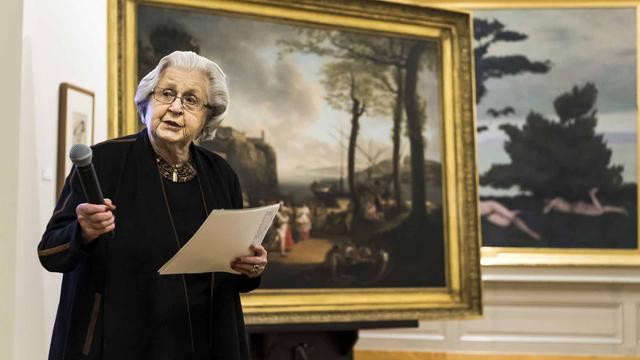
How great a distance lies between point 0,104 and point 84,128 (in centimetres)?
127

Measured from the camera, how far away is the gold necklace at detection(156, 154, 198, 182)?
2.75 meters

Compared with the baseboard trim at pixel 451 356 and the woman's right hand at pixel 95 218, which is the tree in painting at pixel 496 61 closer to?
the baseboard trim at pixel 451 356

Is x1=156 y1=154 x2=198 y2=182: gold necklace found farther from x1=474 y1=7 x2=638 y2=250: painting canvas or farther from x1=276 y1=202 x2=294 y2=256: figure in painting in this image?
x1=474 y1=7 x2=638 y2=250: painting canvas

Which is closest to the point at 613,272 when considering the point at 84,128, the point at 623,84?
the point at 623,84

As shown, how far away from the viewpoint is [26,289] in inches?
177

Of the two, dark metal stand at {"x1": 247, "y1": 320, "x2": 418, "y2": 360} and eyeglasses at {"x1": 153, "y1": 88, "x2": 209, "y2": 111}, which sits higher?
eyeglasses at {"x1": 153, "y1": 88, "x2": 209, "y2": 111}

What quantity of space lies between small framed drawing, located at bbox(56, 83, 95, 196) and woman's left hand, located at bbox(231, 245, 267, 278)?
264cm

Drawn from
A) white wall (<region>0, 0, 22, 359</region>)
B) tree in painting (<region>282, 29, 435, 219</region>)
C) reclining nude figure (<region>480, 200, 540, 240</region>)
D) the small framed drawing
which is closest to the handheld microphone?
white wall (<region>0, 0, 22, 359</region>)

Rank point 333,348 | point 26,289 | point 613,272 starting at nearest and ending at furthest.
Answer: point 26,289 < point 333,348 < point 613,272

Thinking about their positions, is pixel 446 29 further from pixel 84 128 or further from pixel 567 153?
pixel 567 153

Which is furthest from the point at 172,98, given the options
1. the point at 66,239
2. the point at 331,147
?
the point at 331,147

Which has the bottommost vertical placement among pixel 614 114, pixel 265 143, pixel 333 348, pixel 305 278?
pixel 333 348

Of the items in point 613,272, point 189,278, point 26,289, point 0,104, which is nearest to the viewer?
point 189,278

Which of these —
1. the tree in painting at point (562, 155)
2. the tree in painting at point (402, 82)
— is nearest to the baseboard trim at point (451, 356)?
the tree in painting at point (562, 155)
